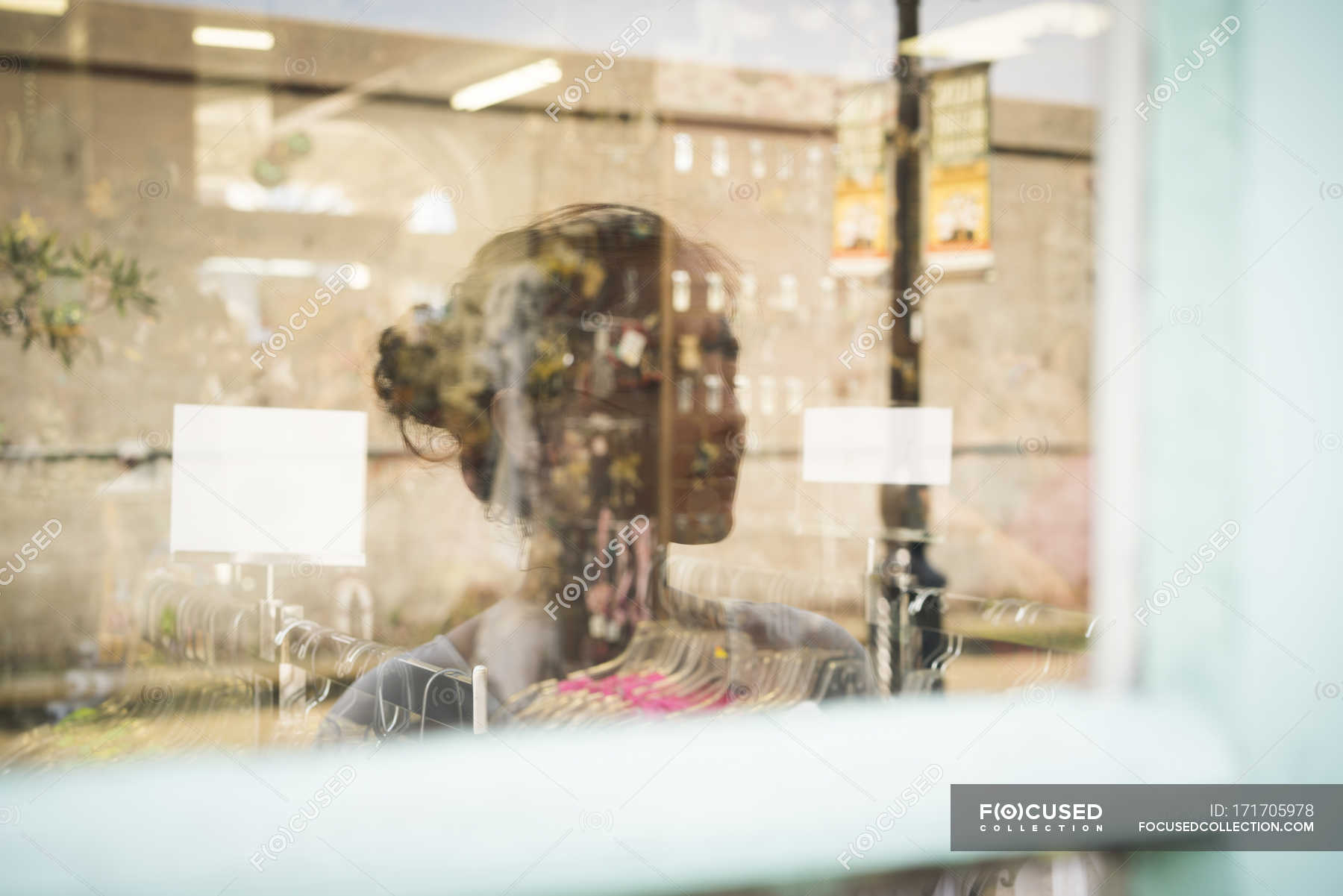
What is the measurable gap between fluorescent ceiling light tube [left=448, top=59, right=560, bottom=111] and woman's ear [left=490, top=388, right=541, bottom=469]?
1648 millimetres

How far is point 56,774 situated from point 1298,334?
2.47 metres

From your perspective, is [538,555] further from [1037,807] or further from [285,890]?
[1037,807]

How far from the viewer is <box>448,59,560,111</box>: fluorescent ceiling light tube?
3.72 meters

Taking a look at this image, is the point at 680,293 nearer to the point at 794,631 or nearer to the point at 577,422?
the point at 577,422

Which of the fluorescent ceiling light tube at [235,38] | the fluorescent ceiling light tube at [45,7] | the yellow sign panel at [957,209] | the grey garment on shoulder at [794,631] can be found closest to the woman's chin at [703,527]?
the grey garment on shoulder at [794,631]

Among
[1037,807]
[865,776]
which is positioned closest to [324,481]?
[865,776]

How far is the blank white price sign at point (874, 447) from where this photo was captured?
338 centimetres

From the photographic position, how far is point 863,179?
12.3 feet

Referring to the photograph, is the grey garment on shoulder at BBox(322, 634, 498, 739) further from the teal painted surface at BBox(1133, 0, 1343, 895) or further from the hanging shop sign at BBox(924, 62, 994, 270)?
the hanging shop sign at BBox(924, 62, 994, 270)

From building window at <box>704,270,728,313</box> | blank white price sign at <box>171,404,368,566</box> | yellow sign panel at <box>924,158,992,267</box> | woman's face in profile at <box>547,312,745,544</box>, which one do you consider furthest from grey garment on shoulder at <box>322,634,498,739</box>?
yellow sign panel at <box>924,158,992,267</box>

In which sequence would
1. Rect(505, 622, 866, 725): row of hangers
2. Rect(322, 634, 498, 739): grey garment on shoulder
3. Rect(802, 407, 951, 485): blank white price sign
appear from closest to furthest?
Rect(322, 634, 498, 739): grey garment on shoulder
Rect(505, 622, 866, 725): row of hangers
Rect(802, 407, 951, 485): blank white price sign

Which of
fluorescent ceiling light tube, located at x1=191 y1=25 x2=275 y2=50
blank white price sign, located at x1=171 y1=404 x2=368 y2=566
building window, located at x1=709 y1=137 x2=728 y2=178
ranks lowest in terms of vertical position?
blank white price sign, located at x1=171 y1=404 x2=368 y2=566

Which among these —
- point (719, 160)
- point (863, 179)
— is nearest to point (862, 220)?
point (863, 179)

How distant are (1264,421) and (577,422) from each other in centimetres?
154
